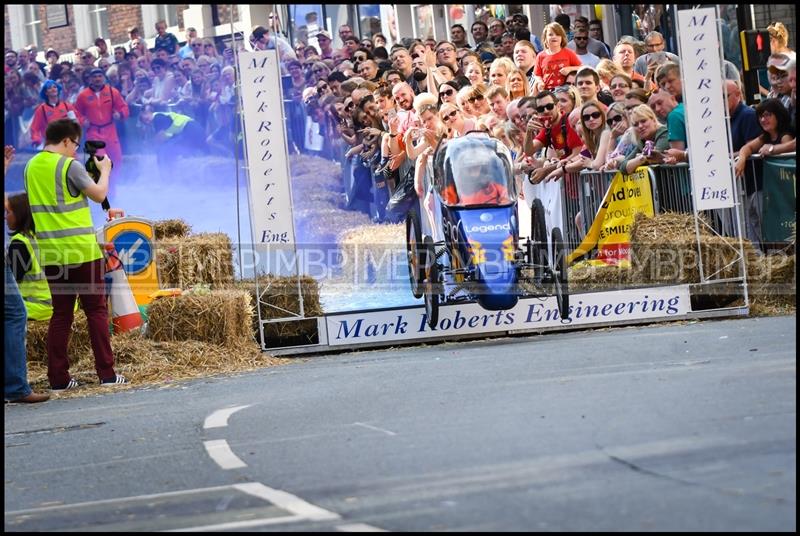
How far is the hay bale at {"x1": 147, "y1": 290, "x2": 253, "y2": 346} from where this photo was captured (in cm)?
1505

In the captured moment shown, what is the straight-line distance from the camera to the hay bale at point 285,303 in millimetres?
16406

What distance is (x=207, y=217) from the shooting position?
82.8 feet

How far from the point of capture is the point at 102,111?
27109 millimetres

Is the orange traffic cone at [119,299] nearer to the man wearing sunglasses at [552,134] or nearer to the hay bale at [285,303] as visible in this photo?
the hay bale at [285,303]

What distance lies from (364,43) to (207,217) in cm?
444

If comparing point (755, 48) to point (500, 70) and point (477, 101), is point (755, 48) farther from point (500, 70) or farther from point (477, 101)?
point (477, 101)

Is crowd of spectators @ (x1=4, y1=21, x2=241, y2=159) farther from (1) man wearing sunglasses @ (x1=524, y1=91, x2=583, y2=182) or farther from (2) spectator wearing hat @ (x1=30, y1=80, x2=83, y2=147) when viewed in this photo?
(1) man wearing sunglasses @ (x1=524, y1=91, x2=583, y2=182)

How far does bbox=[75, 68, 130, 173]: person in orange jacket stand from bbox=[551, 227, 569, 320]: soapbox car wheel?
12.7 m

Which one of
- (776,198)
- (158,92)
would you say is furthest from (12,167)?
(776,198)

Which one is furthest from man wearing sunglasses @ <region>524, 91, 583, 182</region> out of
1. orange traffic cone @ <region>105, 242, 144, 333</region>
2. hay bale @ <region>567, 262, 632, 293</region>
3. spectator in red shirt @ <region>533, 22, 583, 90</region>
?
orange traffic cone @ <region>105, 242, 144, 333</region>

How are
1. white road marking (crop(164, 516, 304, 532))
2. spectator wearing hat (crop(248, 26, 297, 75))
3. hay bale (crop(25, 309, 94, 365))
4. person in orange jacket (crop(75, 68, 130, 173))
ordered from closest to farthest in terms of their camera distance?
white road marking (crop(164, 516, 304, 532)) → hay bale (crop(25, 309, 94, 365)) → spectator wearing hat (crop(248, 26, 297, 75)) → person in orange jacket (crop(75, 68, 130, 173))

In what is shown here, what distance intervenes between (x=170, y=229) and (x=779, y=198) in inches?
257

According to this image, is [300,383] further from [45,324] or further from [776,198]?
[776,198]

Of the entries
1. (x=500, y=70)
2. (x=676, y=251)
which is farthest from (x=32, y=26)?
(x=676, y=251)
